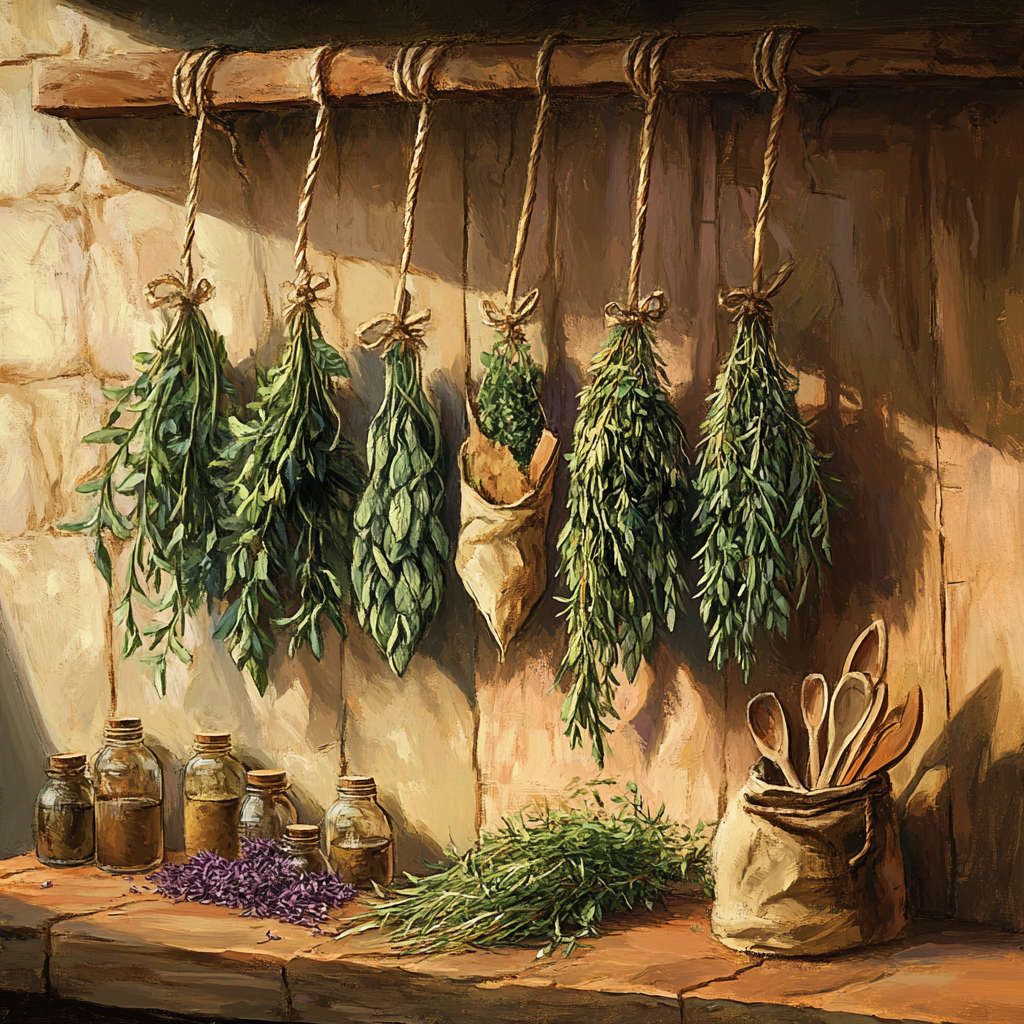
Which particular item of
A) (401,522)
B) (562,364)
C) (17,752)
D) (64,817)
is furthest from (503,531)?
(17,752)

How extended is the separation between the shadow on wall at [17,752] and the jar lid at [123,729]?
240 mm

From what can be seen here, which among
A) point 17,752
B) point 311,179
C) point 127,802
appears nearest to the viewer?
point 311,179

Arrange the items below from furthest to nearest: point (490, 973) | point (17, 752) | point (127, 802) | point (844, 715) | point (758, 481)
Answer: point (17, 752)
point (127, 802)
point (844, 715)
point (758, 481)
point (490, 973)

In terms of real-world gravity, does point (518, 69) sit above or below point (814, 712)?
above

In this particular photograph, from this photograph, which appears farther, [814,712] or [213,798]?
[213,798]

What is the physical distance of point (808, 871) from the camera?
1.61 meters

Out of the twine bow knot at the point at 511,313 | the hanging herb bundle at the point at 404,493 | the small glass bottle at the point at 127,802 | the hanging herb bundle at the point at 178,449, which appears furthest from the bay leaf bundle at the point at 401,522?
the small glass bottle at the point at 127,802

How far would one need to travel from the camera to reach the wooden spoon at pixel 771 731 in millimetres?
1705

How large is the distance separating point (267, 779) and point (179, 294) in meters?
0.86

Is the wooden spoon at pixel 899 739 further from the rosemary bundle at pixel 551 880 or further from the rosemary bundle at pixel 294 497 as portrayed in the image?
the rosemary bundle at pixel 294 497

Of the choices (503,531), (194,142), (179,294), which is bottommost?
(503,531)

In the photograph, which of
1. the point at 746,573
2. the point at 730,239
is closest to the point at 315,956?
the point at 746,573

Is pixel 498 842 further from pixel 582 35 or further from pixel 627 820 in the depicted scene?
pixel 582 35

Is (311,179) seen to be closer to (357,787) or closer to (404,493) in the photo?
(404,493)
